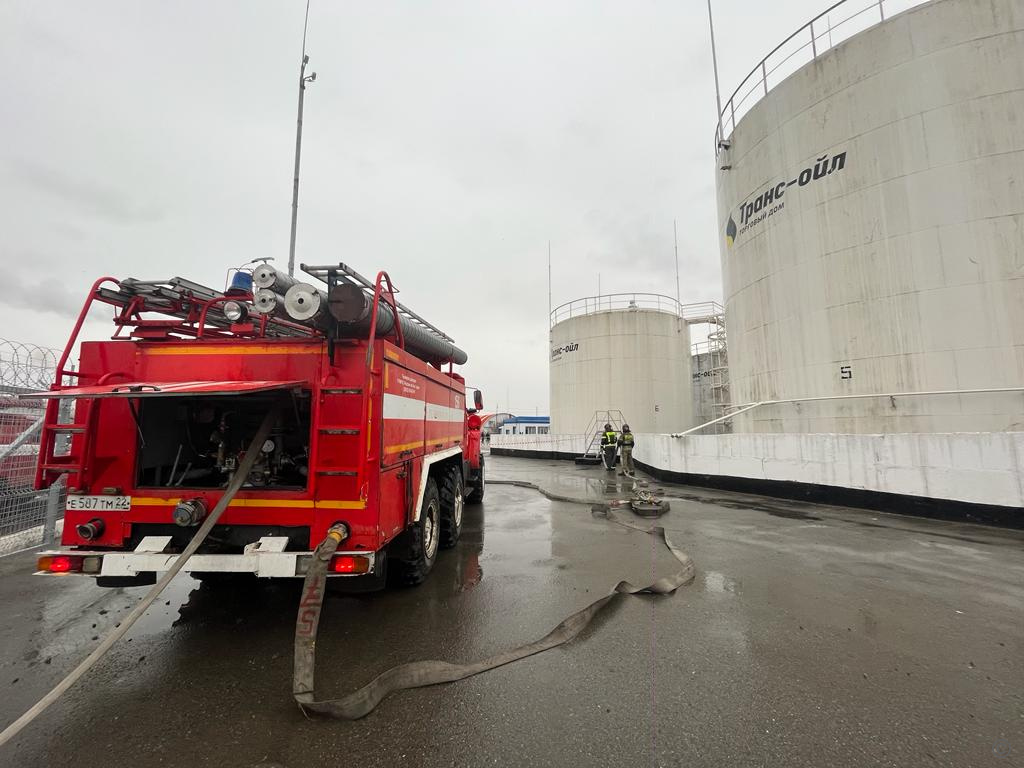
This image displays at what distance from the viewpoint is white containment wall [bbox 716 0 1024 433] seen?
8047 mm

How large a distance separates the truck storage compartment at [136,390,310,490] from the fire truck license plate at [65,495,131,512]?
163 mm

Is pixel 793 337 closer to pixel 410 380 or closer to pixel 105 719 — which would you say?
pixel 410 380

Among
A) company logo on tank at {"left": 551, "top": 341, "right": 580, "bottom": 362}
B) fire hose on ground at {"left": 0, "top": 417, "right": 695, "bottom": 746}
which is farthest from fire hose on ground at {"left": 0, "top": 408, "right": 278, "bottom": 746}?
company logo on tank at {"left": 551, "top": 341, "right": 580, "bottom": 362}

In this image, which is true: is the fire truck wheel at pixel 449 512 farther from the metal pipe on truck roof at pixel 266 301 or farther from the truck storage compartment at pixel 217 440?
the metal pipe on truck roof at pixel 266 301

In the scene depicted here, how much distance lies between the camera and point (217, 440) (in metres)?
3.83

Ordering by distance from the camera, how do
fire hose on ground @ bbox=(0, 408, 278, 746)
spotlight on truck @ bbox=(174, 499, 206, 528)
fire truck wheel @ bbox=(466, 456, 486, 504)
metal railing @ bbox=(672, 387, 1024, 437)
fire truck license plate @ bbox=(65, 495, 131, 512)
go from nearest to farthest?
fire hose on ground @ bbox=(0, 408, 278, 746), spotlight on truck @ bbox=(174, 499, 206, 528), fire truck license plate @ bbox=(65, 495, 131, 512), metal railing @ bbox=(672, 387, 1024, 437), fire truck wheel @ bbox=(466, 456, 486, 504)

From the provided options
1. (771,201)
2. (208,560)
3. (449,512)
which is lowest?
(449,512)

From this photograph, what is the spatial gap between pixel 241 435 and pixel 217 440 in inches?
7.5

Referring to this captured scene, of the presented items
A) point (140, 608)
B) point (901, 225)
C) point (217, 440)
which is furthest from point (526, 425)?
point (140, 608)

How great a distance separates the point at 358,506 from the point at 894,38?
1347 centimetres

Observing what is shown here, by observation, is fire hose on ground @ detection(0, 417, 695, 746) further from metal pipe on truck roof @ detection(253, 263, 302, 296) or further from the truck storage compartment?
metal pipe on truck roof @ detection(253, 263, 302, 296)

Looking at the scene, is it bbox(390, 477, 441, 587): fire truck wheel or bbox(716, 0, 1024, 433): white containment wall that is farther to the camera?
bbox(716, 0, 1024, 433): white containment wall

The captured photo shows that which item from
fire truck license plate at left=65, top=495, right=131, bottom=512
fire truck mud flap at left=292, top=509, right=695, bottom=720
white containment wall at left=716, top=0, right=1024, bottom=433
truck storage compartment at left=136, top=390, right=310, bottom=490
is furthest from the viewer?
white containment wall at left=716, top=0, right=1024, bottom=433

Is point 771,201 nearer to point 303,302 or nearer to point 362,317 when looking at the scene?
point 362,317
